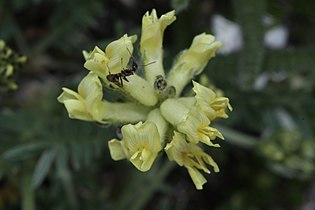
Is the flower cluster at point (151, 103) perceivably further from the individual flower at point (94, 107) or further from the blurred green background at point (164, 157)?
the blurred green background at point (164, 157)

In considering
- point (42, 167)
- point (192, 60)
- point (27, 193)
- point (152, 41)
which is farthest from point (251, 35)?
point (27, 193)

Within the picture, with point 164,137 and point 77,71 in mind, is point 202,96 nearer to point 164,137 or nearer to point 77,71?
point 164,137

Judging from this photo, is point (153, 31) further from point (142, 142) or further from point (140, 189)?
point (140, 189)

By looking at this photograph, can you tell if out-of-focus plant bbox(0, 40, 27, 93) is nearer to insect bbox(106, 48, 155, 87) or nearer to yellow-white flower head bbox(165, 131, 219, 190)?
insect bbox(106, 48, 155, 87)

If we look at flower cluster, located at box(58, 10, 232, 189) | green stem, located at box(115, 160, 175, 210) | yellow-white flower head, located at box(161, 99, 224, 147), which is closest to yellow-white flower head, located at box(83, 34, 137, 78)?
flower cluster, located at box(58, 10, 232, 189)

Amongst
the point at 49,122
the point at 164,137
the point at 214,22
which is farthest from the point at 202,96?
the point at 214,22

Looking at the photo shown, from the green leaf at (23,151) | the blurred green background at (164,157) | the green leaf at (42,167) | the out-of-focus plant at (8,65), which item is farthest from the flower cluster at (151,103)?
the green leaf at (42,167)
